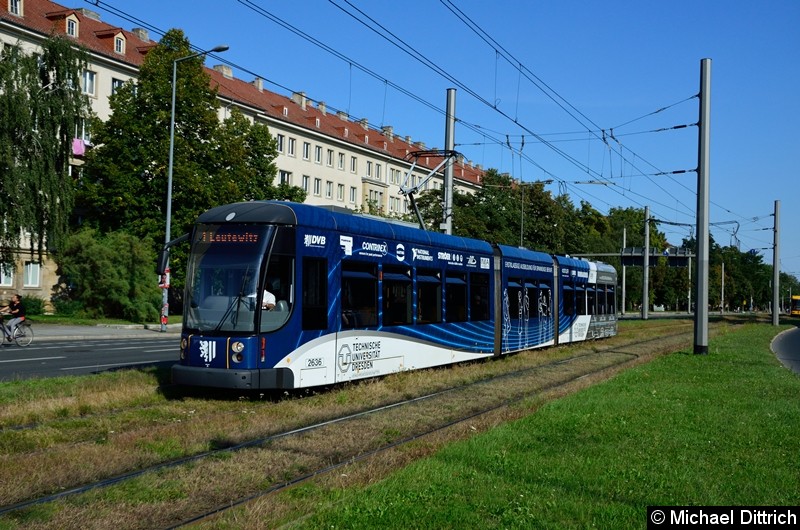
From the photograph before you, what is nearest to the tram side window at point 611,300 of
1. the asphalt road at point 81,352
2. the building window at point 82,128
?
the asphalt road at point 81,352

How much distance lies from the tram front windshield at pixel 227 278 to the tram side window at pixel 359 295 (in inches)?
76.8

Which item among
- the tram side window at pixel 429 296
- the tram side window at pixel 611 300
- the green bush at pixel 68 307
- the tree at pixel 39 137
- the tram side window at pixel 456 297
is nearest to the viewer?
the tram side window at pixel 429 296

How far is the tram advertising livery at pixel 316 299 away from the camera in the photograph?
12.3 meters

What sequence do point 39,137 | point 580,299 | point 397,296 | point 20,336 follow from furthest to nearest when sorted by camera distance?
point 39,137
point 580,299
point 20,336
point 397,296

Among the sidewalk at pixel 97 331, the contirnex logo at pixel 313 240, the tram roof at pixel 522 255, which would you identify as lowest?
the sidewalk at pixel 97 331

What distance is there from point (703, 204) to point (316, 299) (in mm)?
14602

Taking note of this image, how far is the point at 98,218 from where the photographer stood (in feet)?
151

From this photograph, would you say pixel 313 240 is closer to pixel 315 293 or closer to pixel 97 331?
pixel 315 293

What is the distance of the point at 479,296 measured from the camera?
1998 centimetres

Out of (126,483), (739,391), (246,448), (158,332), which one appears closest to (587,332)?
(739,391)

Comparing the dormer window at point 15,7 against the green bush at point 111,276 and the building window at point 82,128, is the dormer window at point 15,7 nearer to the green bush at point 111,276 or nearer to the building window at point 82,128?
the building window at point 82,128

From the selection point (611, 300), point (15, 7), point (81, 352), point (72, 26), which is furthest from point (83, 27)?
point (611, 300)

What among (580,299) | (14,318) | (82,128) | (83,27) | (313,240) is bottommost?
(14,318)

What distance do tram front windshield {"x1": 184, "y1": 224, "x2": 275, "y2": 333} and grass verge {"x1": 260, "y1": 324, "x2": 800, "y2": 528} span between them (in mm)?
4272
